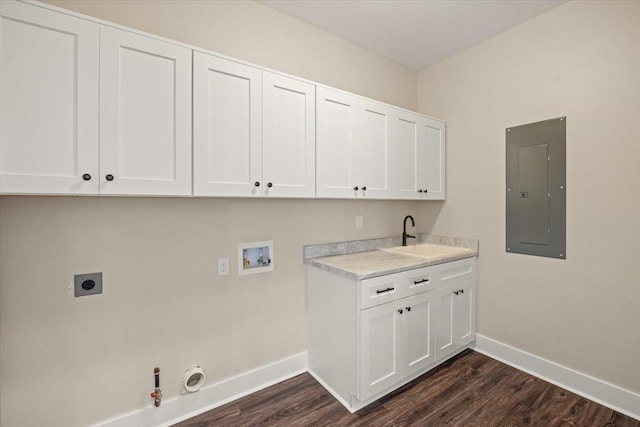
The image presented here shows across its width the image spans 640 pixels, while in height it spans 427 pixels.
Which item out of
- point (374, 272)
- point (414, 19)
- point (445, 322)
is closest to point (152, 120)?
point (374, 272)

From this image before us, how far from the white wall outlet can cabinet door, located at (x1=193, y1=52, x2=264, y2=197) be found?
1.78 ft

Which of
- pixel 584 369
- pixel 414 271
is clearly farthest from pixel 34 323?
pixel 584 369

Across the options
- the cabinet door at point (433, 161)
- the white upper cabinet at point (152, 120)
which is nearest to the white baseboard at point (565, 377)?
the cabinet door at point (433, 161)

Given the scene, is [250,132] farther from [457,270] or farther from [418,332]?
[457,270]

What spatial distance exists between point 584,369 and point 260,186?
266cm

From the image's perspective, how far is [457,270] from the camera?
252 cm

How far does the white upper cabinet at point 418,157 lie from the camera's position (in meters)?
2.55

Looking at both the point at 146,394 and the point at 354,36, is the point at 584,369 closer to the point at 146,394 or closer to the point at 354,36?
the point at 146,394

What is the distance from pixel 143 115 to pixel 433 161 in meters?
2.47

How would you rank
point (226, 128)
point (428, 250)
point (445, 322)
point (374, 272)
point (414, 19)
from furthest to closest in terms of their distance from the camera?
point (428, 250), point (445, 322), point (414, 19), point (374, 272), point (226, 128)

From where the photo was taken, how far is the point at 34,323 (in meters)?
1.46

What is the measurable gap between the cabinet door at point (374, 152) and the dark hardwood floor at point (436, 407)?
4.99 ft

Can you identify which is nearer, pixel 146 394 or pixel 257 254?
pixel 146 394

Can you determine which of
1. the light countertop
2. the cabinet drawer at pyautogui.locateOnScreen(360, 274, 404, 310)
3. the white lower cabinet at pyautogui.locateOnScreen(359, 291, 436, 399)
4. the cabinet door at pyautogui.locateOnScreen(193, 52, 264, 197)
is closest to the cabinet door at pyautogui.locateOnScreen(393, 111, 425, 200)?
the light countertop
